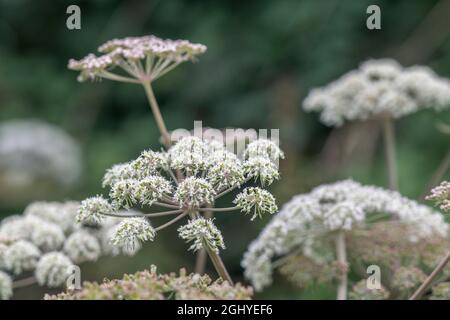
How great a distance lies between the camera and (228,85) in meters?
9.16

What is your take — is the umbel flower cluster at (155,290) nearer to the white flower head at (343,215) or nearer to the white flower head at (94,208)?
the white flower head at (94,208)

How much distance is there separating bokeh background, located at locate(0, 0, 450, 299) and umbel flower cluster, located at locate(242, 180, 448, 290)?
3181mm

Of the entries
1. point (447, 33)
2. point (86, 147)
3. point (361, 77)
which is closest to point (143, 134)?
point (86, 147)

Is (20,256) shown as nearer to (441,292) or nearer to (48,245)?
(48,245)

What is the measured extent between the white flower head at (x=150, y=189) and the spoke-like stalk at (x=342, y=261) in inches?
34.7

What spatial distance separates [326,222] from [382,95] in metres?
1.25

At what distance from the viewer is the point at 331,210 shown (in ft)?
9.12

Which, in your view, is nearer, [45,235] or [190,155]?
[190,155]

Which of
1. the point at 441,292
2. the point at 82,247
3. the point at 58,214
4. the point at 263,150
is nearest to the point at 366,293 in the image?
the point at 441,292

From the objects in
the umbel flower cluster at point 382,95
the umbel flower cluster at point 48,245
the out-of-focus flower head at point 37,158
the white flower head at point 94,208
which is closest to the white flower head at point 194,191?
the white flower head at point 94,208

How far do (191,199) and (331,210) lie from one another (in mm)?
845

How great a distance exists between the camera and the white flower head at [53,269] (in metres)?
2.62

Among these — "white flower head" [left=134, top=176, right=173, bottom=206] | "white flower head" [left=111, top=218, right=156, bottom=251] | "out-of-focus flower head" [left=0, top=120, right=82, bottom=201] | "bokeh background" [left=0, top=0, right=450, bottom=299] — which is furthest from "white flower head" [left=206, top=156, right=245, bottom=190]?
"out-of-focus flower head" [left=0, top=120, right=82, bottom=201]
